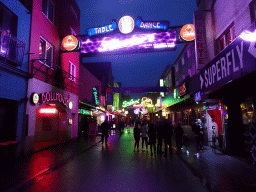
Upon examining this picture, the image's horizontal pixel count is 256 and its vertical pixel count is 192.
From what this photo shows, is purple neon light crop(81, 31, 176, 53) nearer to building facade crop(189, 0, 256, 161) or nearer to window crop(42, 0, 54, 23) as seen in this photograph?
building facade crop(189, 0, 256, 161)

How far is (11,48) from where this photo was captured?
9.64m

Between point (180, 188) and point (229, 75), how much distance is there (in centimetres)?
368

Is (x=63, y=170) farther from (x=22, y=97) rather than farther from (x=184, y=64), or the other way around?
(x=184, y=64)

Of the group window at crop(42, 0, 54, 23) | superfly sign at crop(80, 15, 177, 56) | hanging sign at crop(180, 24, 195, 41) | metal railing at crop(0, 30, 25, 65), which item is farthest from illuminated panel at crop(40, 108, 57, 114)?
hanging sign at crop(180, 24, 195, 41)

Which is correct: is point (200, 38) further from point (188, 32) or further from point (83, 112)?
point (83, 112)

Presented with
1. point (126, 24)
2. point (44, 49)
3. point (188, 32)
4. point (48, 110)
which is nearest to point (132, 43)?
point (126, 24)

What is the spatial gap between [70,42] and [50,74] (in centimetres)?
302

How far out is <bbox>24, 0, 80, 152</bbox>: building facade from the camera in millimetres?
11414

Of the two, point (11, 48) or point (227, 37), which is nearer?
point (11, 48)

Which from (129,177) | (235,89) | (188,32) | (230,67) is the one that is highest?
(188,32)

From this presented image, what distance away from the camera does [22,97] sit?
1046 centimetres

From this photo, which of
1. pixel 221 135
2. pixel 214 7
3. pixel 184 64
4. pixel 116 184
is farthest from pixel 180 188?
pixel 184 64

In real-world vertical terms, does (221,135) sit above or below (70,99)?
below

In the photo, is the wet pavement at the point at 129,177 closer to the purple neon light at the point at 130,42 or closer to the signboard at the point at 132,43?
the signboard at the point at 132,43
